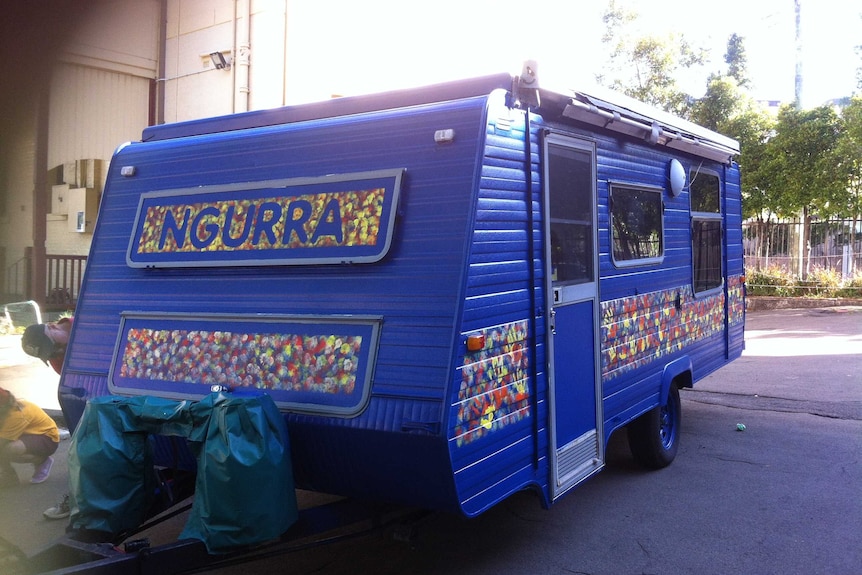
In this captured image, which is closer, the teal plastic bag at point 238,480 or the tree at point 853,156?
the teal plastic bag at point 238,480

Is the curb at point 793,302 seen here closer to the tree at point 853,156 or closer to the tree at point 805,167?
the tree at point 805,167

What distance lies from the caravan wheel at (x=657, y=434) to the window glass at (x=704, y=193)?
1712 millimetres

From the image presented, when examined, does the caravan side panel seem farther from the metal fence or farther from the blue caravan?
the metal fence

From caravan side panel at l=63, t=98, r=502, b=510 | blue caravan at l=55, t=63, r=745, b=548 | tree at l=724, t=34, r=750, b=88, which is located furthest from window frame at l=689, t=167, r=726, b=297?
tree at l=724, t=34, r=750, b=88

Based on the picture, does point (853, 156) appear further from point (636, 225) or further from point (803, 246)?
point (636, 225)

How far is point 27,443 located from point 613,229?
4571 millimetres

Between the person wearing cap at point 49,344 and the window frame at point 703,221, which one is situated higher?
the window frame at point 703,221

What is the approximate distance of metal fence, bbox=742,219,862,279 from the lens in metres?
17.5

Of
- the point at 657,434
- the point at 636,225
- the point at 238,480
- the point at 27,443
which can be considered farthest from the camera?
the point at 657,434

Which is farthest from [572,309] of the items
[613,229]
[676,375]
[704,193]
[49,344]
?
[49,344]

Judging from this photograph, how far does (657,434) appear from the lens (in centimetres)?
593

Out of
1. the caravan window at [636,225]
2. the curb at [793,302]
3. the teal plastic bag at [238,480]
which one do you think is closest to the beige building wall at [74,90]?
the teal plastic bag at [238,480]

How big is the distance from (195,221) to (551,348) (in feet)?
6.93

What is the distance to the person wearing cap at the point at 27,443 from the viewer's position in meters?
5.66
